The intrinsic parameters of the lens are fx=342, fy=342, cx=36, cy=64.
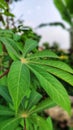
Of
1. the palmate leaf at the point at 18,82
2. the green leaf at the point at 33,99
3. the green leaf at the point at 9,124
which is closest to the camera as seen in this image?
the palmate leaf at the point at 18,82

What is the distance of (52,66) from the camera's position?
2.69 ft

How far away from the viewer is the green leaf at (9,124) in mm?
882

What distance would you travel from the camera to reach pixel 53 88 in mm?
741

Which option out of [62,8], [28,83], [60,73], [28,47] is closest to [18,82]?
[28,83]

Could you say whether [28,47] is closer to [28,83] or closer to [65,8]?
[28,83]

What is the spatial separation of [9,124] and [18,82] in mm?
216

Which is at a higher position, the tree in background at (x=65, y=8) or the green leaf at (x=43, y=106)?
the tree in background at (x=65, y=8)

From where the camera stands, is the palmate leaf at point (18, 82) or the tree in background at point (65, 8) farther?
the tree in background at point (65, 8)

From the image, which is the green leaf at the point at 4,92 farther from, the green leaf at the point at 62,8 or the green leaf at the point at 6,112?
the green leaf at the point at 62,8

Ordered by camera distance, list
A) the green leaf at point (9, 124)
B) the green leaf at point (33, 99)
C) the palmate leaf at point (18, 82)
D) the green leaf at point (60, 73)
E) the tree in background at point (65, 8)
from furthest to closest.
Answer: the tree in background at point (65, 8) → the green leaf at point (33, 99) → the green leaf at point (9, 124) → the green leaf at point (60, 73) → the palmate leaf at point (18, 82)

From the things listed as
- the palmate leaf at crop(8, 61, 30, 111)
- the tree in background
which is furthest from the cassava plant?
the tree in background

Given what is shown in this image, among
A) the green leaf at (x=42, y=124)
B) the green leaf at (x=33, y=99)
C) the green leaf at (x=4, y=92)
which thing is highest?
the green leaf at (x=4, y=92)

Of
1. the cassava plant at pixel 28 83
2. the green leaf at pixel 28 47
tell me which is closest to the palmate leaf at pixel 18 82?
the cassava plant at pixel 28 83

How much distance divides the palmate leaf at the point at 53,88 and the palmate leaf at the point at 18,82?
0.03 meters
